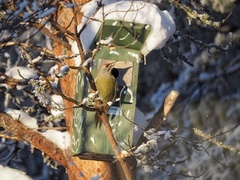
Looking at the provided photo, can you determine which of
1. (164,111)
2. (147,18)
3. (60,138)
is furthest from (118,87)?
(60,138)

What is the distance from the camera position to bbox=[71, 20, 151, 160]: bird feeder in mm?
6043

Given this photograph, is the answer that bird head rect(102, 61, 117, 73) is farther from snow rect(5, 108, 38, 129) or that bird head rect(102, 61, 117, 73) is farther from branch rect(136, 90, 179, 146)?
snow rect(5, 108, 38, 129)

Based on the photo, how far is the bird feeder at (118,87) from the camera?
19.8 feet

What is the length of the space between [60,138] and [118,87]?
833 mm

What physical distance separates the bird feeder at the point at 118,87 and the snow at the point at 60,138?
1.40ft

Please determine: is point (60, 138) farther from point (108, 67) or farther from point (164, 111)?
point (164, 111)

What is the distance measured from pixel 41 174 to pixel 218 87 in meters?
4.11

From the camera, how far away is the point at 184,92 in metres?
9.54

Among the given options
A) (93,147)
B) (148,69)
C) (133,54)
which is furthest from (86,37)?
(148,69)

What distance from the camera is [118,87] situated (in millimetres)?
6090

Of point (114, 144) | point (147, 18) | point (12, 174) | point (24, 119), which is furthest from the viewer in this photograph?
point (12, 174)

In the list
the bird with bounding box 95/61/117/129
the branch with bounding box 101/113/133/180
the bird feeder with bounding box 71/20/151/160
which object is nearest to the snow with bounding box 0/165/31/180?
the bird feeder with bounding box 71/20/151/160

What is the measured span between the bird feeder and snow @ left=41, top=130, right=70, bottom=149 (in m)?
0.43

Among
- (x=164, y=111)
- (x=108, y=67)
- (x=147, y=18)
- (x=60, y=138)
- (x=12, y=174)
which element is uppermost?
(x=147, y=18)
